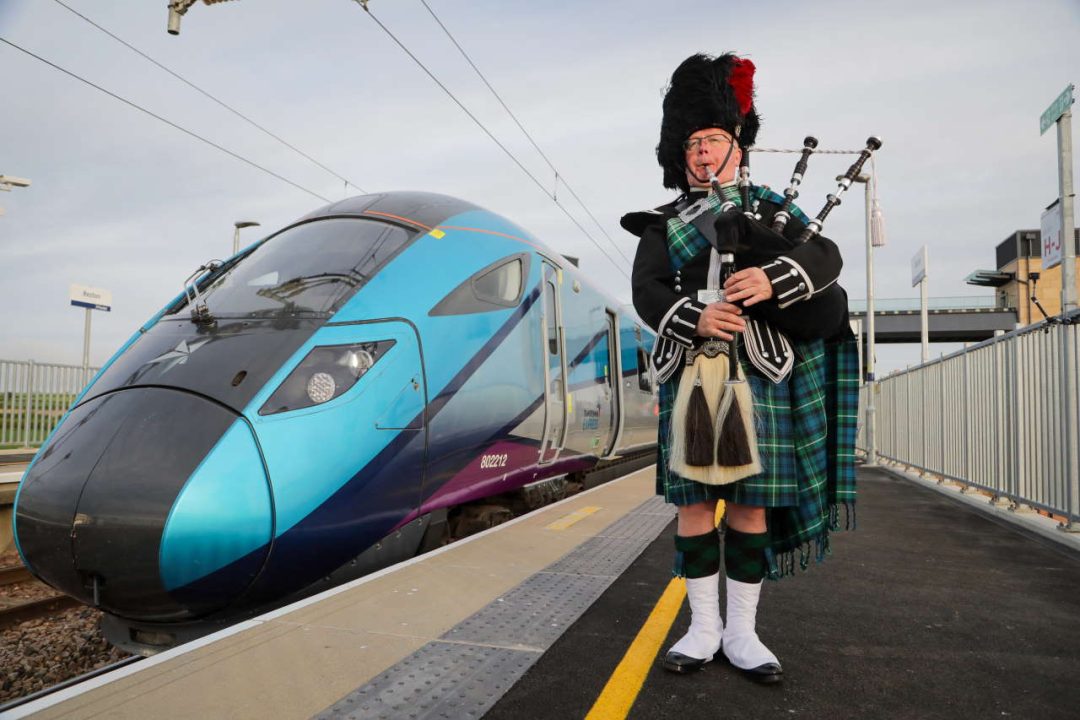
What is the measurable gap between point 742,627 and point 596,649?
1.84ft

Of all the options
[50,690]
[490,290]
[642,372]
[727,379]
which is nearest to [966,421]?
[642,372]

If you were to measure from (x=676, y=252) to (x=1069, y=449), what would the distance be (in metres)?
4.41

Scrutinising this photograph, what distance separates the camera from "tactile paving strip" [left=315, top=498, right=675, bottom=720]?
7.32 ft

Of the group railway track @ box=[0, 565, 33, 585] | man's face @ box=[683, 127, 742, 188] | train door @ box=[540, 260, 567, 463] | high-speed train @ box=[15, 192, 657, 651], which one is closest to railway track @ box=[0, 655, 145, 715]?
high-speed train @ box=[15, 192, 657, 651]

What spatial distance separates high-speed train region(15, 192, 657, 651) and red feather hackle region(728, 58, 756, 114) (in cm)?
217

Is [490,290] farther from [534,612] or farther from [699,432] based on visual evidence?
[699,432]

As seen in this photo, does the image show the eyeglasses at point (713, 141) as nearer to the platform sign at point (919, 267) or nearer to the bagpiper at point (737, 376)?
the bagpiper at point (737, 376)

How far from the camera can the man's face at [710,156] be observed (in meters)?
2.83

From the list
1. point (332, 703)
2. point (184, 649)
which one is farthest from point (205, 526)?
point (332, 703)

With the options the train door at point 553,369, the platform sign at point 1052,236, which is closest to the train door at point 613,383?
the train door at point 553,369

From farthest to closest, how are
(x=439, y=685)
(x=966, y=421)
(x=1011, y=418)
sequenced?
1. (x=966, y=421)
2. (x=1011, y=418)
3. (x=439, y=685)

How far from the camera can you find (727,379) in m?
2.51

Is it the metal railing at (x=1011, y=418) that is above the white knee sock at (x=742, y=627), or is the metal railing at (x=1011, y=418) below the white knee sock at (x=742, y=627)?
above

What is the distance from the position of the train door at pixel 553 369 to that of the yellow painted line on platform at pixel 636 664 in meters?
2.43
